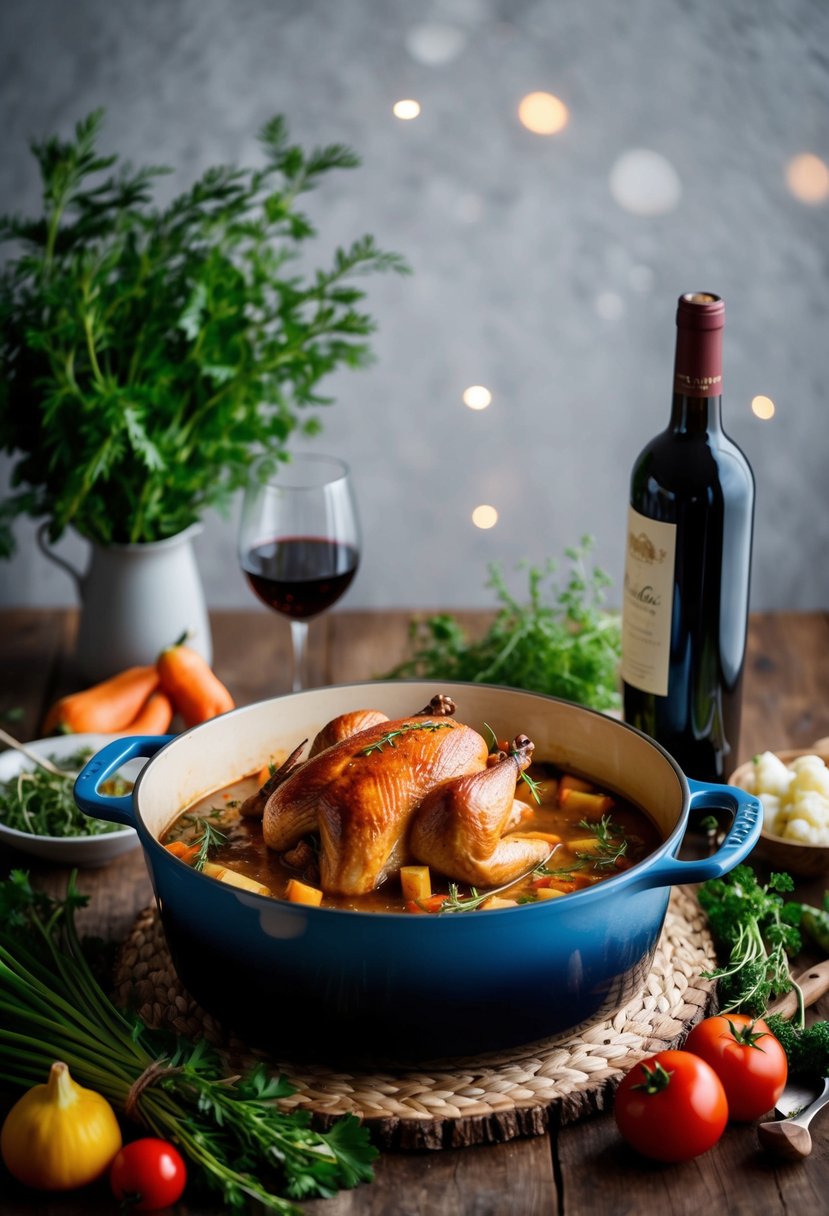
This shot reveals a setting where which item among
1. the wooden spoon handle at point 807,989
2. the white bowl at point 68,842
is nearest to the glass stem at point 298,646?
the white bowl at point 68,842

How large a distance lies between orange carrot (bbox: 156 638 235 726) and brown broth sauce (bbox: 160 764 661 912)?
23.7 inches

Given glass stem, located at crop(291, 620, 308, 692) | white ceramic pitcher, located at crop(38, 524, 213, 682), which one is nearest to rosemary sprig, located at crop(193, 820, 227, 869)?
glass stem, located at crop(291, 620, 308, 692)

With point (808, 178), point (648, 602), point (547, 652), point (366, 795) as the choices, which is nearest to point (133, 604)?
point (547, 652)

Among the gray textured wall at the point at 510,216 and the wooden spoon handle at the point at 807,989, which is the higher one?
the gray textured wall at the point at 510,216

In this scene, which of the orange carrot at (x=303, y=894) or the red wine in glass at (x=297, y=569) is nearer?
the orange carrot at (x=303, y=894)

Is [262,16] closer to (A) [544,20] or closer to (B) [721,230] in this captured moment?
(A) [544,20]

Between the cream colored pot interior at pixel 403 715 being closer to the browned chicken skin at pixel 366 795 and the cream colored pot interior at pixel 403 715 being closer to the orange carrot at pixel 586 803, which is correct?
the orange carrot at pixel 586 803

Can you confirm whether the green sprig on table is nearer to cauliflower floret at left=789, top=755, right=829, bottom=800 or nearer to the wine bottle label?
cauliflower floret at left=789, top=755, right=829, bottom=800

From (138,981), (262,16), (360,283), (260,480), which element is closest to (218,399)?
(260,480)

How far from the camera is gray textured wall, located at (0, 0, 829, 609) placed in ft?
9.95

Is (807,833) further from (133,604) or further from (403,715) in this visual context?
(133,604)

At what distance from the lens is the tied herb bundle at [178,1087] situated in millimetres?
1477

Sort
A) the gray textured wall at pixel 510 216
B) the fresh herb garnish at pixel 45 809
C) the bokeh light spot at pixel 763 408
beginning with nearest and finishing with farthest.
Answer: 1. the fresh herb garnish at pixel 45 809
2. the gray textured wall at pixel 510 216
3. the bokeh light spot at pixel 763 408

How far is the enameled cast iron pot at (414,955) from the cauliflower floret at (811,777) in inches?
16.3
